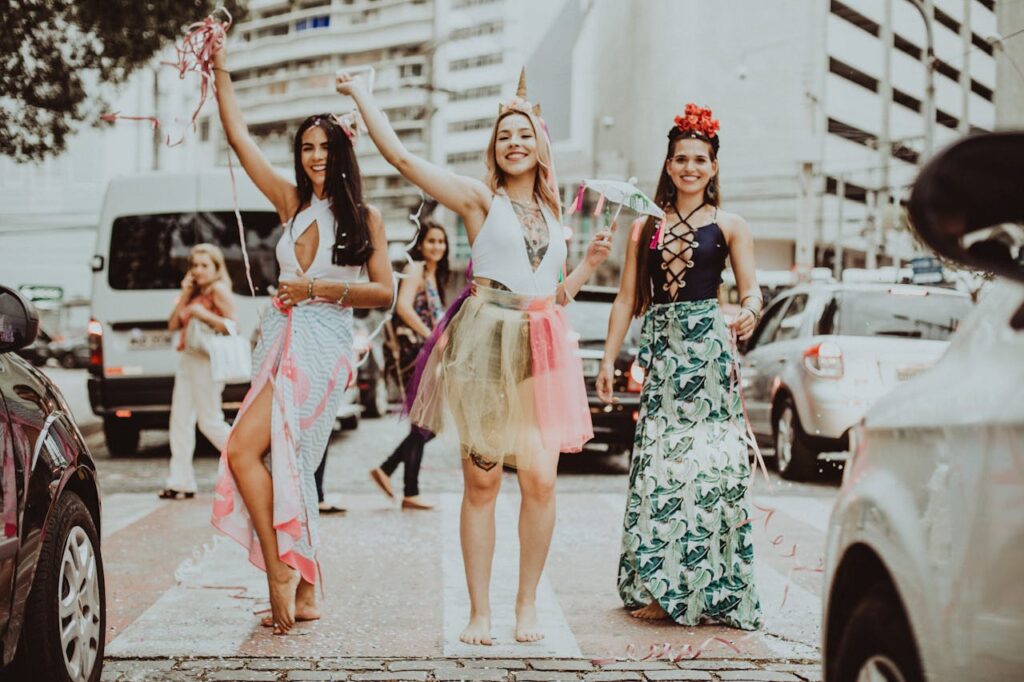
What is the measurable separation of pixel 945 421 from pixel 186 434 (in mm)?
8048

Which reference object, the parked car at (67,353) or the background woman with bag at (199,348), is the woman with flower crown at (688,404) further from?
the parked car at (67,353)

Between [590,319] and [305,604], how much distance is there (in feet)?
21.5

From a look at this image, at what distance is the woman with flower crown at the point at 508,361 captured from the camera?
5.01 metres

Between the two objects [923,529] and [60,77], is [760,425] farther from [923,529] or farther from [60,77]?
[923,529]

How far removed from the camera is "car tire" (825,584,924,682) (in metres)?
2.41

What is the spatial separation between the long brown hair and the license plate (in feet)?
27.1

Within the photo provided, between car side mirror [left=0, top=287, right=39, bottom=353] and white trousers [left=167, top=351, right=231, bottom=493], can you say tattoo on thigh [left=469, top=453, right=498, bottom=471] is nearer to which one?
car side mirror [left=0, top=287, right=39, bottom=353]

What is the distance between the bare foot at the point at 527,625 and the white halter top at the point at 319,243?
4.80 feet

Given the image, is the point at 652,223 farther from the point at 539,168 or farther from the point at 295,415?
Answer: the point at 295,415

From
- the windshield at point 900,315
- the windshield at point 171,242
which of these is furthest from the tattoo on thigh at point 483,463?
the windshield at point 171,242

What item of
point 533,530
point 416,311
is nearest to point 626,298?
point 533,530

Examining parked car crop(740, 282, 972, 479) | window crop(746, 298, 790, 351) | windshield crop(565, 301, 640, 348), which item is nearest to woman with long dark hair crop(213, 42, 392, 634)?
parked car crop(740, 282, 972, 479)

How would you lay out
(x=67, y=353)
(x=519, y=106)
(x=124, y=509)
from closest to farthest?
(x=519, y=106) < (x=124, y=509) < (x=67, y=353)

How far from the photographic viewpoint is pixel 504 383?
197 inches
